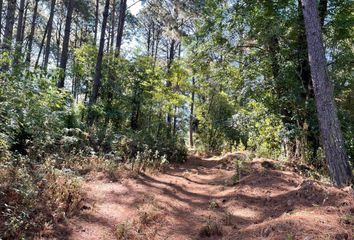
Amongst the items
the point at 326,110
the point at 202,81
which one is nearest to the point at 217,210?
the point at 326,110

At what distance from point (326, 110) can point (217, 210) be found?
279 cm

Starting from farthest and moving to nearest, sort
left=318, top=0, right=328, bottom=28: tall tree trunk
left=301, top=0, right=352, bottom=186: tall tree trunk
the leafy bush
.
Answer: left=318, top=0, right=328, bottom=28: tall tree trunk → left=301, top=0, right=352, bottom=186: tall tree trunk → the leafy bush

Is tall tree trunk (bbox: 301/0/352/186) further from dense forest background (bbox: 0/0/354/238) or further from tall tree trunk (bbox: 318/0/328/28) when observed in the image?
tall tree trunk (bbox: 318/0/328/28)

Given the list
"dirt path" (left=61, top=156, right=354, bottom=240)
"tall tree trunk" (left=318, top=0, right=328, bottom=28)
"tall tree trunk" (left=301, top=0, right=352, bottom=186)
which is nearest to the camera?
"dirt path" (left=61, top=156, right=354, bottom=240)

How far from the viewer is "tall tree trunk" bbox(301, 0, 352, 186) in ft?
19.4

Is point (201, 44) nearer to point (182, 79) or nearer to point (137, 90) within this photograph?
point (137, 90)

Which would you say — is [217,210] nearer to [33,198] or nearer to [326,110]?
[326,110]

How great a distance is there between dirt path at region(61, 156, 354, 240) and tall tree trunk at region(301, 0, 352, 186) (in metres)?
0.76

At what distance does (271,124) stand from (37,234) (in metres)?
7.57

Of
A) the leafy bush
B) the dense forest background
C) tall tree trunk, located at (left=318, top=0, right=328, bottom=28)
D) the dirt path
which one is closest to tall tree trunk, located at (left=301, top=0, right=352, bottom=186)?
the dirt path

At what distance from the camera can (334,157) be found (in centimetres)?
594

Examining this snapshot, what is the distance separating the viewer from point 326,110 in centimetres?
611

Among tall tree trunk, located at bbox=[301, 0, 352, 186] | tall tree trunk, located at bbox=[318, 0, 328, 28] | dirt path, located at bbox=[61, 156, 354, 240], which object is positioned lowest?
dirt path, located at bbox=[61, 156, 354, 240]

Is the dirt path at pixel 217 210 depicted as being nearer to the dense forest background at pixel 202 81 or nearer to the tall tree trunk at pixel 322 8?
the dense forest background at pixel 202 81
